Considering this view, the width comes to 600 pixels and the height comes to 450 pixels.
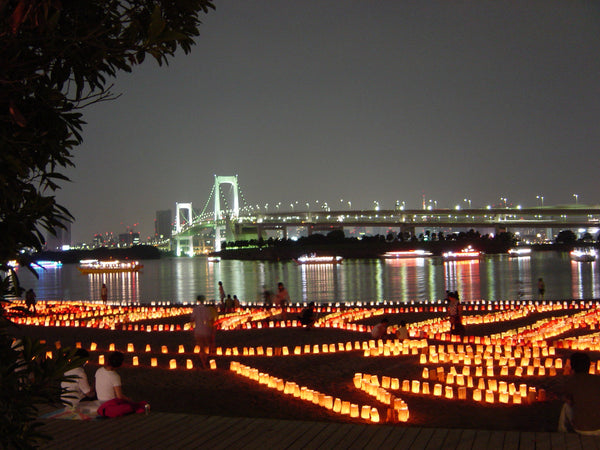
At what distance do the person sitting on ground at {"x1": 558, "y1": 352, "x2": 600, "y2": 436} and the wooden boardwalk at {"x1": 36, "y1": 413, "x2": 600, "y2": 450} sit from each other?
243 millimetres

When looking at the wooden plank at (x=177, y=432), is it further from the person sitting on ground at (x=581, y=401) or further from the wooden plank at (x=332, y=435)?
the person sitting on ground at (x=581, y=401)

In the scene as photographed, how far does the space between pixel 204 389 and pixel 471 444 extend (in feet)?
13.4

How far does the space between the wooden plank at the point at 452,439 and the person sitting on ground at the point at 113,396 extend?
252 cm

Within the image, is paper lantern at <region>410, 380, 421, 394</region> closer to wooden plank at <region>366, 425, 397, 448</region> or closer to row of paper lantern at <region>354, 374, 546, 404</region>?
row of paper lantern at <region>354, 374, 546, 404</region>

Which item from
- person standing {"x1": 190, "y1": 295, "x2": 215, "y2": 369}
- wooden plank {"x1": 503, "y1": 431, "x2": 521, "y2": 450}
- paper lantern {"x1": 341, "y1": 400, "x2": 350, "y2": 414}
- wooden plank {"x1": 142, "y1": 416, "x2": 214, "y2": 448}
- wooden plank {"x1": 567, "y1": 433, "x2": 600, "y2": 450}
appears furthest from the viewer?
person standing {"x1": 190, "y1": 295, "x2": 215, "y2": 369}

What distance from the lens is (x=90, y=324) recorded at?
45.5ft

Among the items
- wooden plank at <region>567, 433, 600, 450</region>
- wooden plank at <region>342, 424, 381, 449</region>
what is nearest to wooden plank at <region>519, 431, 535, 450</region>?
wooden plank at <region>567, 433, 600, 450</region>

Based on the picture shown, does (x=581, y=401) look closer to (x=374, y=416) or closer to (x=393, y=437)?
(x=393, y=437)

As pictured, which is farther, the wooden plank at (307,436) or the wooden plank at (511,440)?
the wooden plank at (307,436)

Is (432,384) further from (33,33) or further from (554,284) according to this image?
(554,284)

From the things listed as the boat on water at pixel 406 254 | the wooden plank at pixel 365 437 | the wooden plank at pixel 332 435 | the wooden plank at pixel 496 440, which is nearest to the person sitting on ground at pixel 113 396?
the wooden plank at pixel 332 435

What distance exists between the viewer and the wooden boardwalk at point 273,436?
4109mm

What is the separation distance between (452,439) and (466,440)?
94 millimetres

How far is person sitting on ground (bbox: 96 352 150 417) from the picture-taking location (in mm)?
5059
